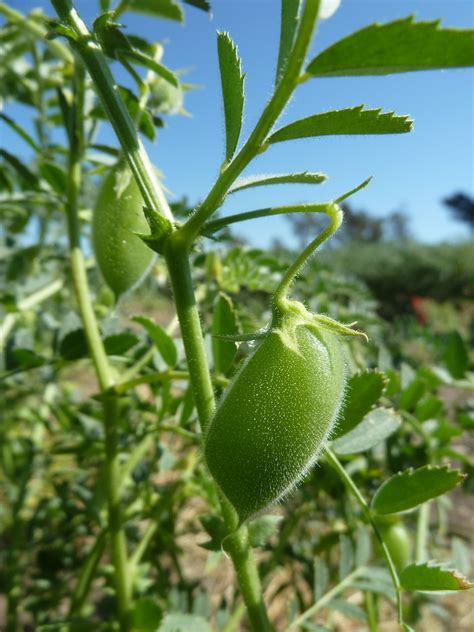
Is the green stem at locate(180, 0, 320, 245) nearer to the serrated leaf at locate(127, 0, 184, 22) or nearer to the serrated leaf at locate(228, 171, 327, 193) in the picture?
the serrated leaf at locate(228, 171, 327, 193)

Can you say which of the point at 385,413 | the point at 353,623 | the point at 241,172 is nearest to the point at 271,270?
the point at 385,413

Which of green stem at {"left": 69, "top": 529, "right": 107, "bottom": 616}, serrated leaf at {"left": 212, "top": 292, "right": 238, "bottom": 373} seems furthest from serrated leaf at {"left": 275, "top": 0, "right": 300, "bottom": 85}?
green stem at {"left": 69, "top": 529, "right": 107, "bottom": 616}

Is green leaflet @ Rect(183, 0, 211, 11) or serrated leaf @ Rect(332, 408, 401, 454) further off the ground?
green leaflet @ Rect(183, 0, 211, 11)

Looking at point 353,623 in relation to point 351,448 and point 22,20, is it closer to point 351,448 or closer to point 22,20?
point 351,448

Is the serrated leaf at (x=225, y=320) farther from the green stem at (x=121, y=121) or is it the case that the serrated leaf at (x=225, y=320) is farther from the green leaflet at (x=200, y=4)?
the green leaflet at (x=200, y=4)

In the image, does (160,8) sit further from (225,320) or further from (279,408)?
(279,408)

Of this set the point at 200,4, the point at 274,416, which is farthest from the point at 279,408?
the point at 200,4

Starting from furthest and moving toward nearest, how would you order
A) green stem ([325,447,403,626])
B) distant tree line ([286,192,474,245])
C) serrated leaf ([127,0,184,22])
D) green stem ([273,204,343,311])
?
distant tree line ([286,192,474,245]) → serrated leaf ([127,0,184,22]) → green stem ([325,447,403,626]) → green stem ([273,204,343,311])
